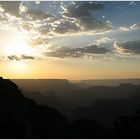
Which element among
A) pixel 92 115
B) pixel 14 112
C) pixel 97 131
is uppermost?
pixel 14 112

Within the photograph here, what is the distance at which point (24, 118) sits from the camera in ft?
101

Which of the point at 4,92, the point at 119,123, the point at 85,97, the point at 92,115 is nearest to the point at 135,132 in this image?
the point at 119,123

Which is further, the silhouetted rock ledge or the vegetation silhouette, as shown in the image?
the silhouetted rock ledge

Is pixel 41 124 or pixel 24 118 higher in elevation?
pixel 24 118

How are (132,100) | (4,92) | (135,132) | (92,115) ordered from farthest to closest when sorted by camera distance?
(132,100) → (92,115) → (4,92) → (135,132)

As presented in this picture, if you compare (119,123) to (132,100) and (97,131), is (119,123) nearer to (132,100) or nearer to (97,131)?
(97,131)

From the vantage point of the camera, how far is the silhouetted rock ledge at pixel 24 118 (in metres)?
27.4

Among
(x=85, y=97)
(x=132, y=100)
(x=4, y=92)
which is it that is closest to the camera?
(x=4, y=92)

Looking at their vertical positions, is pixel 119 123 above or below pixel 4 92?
below

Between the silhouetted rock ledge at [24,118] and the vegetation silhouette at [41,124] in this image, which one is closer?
the vegetation silhouette at [41,124]

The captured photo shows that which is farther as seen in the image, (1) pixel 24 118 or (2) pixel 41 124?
(2) pixel 41 124

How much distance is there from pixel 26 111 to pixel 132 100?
114154mm

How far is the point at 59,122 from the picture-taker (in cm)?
3331

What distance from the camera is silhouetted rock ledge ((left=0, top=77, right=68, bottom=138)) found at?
27.4 meters
